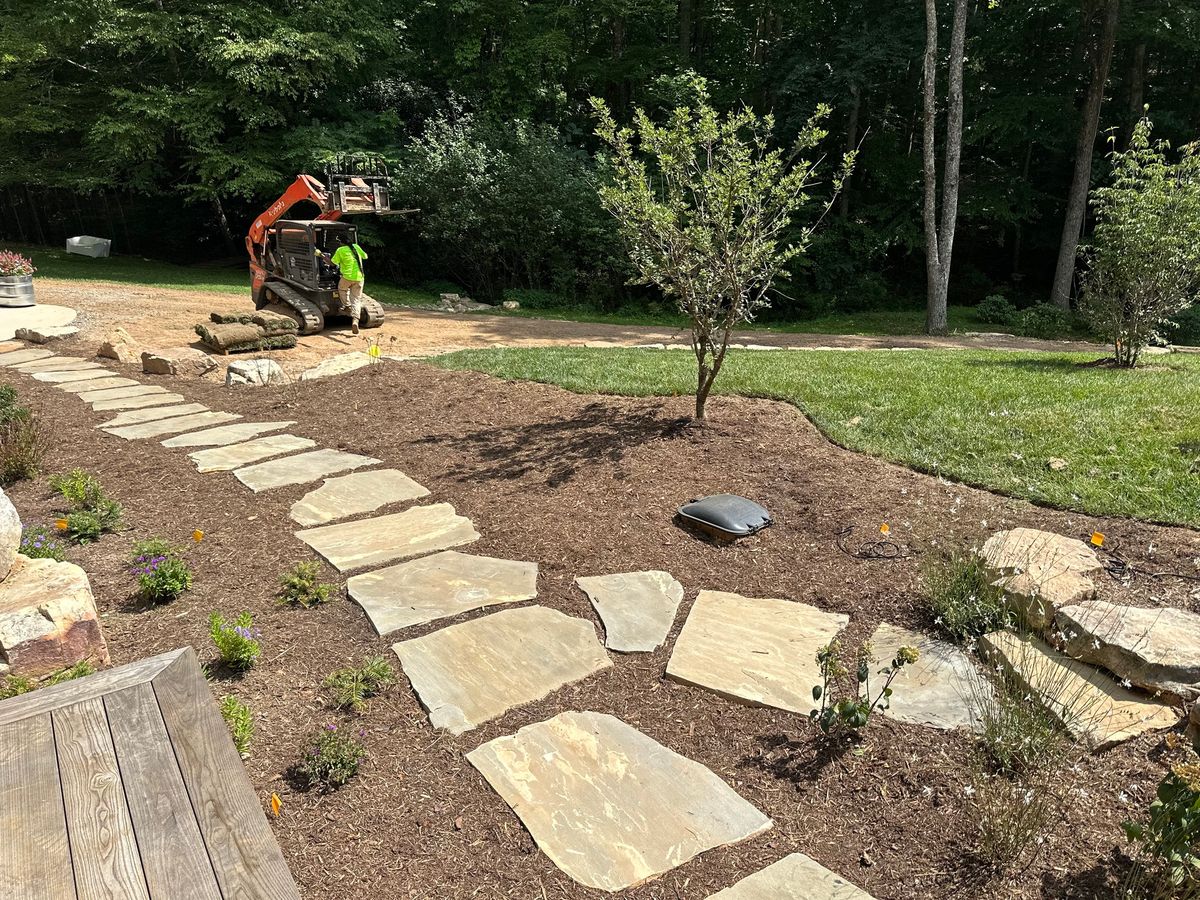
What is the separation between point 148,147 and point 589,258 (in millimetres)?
10883

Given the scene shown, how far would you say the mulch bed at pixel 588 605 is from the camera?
6.21 feet

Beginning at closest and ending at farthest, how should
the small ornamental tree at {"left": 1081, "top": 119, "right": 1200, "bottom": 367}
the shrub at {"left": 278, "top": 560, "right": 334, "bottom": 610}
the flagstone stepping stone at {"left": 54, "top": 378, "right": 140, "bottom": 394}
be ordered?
the shrub at {"left": 278, "top": 560, "right": 334, "bottom": 610} < the small ornamental tree at {"left": 1081, "top": 119, "right": 1200, "bottom": 367} < the flagstone stepping stone at {"left": 54, "top": 378, "right": 140, "bottom": 394}

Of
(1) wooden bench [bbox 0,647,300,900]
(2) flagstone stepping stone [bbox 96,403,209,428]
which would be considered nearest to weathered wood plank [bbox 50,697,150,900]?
(1) wooden bench [bbox 0,647,300,900]

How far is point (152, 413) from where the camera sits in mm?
5867

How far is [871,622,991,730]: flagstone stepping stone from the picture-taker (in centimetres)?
242

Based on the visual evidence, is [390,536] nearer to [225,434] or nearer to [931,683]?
[225,434]

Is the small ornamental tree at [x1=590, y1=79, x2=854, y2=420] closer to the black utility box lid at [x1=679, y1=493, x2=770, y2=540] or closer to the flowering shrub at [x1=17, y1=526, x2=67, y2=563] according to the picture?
the black utility box lid at [x1=679, y1=493, x2=770, y2=540]

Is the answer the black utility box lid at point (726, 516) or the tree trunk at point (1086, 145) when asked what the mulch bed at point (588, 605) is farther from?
the tree trunk at point (1086, 145)

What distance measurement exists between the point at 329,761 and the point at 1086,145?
62.4 ft

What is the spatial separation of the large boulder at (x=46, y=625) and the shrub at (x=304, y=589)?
66cm

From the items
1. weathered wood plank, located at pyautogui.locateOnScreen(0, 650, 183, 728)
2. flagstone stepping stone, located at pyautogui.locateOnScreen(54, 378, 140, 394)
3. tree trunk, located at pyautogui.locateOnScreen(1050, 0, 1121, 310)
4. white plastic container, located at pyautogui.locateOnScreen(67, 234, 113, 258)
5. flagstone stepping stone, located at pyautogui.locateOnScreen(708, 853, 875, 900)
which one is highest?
tree trunk, located at pyautogui.locateOnScreen(1050, 0, 1121, 310)

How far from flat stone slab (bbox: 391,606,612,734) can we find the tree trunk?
52.7ft

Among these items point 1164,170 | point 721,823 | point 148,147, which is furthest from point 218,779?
point 148,147

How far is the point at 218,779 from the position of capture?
163 centimetres
